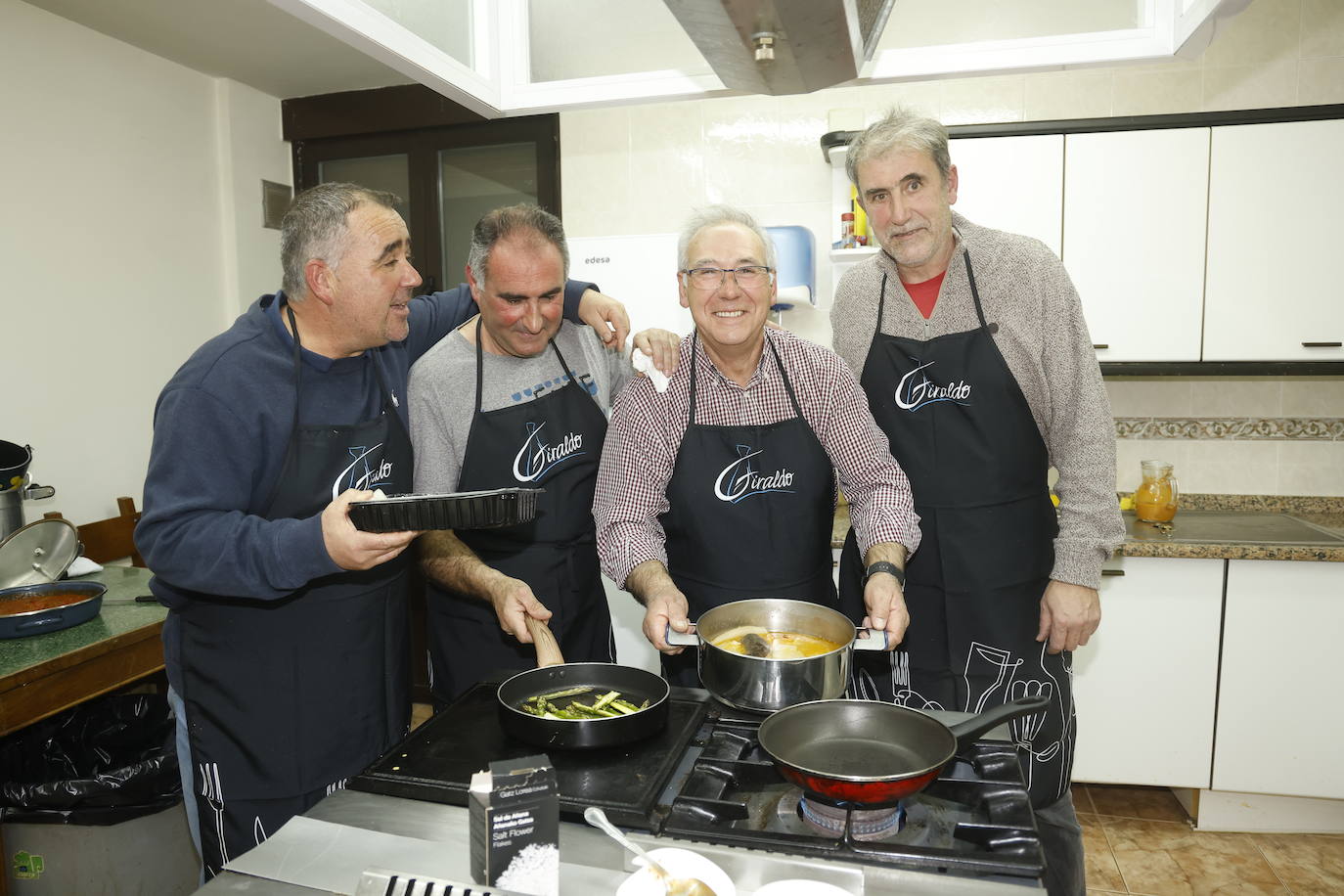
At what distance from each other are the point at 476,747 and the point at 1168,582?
2435 millimetres

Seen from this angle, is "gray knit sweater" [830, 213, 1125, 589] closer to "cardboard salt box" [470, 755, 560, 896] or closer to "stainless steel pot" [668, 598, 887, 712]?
"stainless steel pot" [668, 598, 887, 712]

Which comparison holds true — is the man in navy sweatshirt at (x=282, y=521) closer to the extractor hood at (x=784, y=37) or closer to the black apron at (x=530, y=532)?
the black apron at (x=530, y=532)

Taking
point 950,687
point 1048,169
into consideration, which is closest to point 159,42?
point 1048,169

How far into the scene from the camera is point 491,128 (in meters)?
3.88

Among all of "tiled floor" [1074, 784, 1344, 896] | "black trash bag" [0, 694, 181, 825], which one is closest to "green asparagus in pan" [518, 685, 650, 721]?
"black trash bag" [0, 694, 181, 825]

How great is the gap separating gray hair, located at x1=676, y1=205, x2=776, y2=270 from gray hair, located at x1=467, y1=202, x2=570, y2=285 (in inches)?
9.8

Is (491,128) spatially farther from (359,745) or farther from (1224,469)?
(1224,469)

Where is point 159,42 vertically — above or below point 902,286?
above

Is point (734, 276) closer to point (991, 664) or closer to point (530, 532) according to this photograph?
point (530, 532)

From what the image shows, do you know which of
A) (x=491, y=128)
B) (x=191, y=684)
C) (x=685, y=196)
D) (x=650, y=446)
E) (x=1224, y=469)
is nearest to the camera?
(x=191, y=684)

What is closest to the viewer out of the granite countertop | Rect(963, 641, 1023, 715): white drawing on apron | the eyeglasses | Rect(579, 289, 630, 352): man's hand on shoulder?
the eyeglasses

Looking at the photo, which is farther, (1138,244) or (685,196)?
(685,196)

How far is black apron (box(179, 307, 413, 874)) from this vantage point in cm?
151

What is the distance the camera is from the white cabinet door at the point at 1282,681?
9.00 feet
